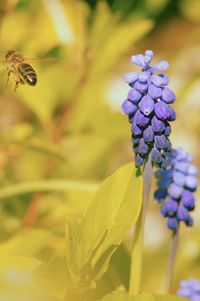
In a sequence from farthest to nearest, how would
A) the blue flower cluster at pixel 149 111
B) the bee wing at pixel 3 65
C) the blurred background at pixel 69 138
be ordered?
the blurred background at pixel 69 138
the bee wing at pixel 3 65
the blue flower cluster at pixel 149 111

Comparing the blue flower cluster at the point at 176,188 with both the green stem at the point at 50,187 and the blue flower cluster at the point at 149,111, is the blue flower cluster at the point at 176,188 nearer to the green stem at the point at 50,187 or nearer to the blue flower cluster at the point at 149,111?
the blue flower cluster at the point at 149,111

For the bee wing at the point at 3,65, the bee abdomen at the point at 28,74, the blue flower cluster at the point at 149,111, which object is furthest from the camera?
the bee wing at the point at 3,65

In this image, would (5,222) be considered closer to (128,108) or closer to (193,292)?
(193,292)

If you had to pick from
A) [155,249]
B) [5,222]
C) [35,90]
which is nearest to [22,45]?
[35,90]

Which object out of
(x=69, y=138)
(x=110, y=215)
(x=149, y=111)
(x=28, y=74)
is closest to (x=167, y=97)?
(x=149, y=111)

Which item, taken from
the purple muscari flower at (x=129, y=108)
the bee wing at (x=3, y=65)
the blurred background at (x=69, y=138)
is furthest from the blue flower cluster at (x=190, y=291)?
the bee wing at (x=3, y=65)
